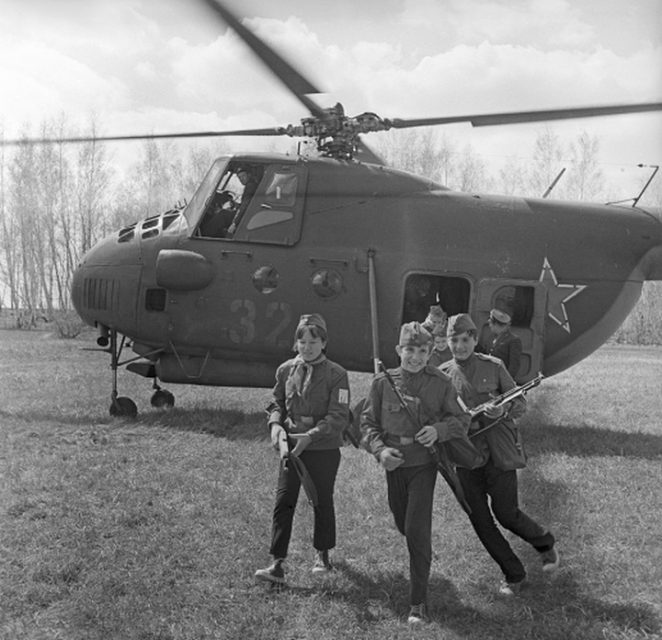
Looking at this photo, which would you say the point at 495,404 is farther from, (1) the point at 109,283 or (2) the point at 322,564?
(1) the point at 109,283

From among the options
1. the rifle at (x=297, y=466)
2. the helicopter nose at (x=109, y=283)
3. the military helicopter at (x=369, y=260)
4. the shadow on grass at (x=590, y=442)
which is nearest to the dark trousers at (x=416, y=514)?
the rifle at (x=297, y=466)

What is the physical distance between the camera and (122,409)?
895 cm

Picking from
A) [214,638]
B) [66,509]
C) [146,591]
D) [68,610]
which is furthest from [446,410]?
[66,509]

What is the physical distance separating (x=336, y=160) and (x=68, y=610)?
5.81m

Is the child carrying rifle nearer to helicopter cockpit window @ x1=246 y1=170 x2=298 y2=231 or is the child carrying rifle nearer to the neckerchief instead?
the neckerchief

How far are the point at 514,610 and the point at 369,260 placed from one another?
15.7 ft

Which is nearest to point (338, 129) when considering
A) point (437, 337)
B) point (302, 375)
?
point (437, 337)

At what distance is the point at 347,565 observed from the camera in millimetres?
4539

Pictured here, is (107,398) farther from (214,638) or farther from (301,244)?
(214,638)

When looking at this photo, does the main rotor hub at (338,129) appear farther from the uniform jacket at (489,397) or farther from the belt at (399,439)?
the belt at (399,439)

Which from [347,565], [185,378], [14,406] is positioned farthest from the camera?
[14,406]

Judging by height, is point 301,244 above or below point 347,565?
above

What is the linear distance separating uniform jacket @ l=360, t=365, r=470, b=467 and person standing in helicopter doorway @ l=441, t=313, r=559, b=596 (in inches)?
14.5

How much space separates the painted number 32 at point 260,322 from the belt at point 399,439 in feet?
14.3
